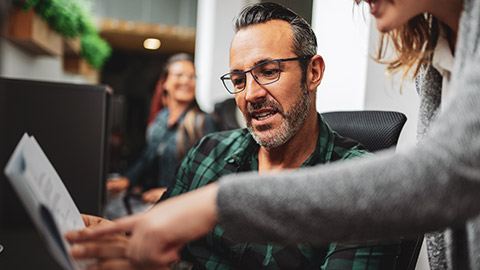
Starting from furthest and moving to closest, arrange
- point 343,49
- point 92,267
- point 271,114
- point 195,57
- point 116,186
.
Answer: point 195,57, point 116,186, point 343,49, point 271,114, point 92,267

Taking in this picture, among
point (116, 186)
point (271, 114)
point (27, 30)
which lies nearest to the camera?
point (271, 114)

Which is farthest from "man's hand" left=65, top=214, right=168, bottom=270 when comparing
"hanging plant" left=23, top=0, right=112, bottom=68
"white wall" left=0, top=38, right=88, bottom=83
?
"hanging plant" left=23, top=0, right=112, bottom=68

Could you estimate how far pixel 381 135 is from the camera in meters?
0.96

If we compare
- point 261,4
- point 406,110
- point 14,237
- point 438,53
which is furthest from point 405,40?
point 14,237

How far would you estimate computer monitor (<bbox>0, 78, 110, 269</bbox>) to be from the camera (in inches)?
39.8

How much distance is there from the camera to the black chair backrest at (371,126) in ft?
3.10

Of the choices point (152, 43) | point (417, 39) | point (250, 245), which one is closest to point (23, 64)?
point (250, 245)

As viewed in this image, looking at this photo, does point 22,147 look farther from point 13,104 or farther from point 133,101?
point 133,101

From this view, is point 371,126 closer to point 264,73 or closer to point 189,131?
point 264,73

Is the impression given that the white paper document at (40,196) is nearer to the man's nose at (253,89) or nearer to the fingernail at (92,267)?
the fingernail at (92,267)

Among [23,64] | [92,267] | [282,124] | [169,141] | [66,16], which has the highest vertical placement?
[66,16]

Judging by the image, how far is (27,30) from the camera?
1.59m

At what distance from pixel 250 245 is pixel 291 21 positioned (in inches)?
22.6

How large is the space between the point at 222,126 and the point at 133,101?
6.58m
